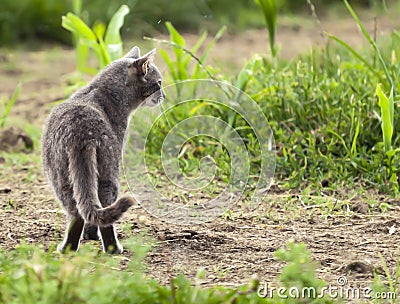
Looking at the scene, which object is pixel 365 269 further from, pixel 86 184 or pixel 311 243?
pixel 86 184

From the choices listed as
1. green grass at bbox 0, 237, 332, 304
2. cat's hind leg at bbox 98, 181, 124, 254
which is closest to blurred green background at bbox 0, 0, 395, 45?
cat's hind leg at bbox 98, 181, 124, 254

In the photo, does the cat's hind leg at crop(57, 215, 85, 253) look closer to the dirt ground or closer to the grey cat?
the grey cat

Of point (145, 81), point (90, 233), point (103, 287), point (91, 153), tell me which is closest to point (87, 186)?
point (91, 153)

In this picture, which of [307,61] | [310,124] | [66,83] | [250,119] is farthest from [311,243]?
[66,83]

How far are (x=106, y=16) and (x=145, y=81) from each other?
15.9 feet

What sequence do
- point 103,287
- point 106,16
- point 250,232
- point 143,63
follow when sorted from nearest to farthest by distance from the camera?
point 103,287, point 143,63, point 250,232, point 106,16

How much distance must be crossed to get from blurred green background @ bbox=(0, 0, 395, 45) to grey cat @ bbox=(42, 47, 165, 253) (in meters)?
4.22

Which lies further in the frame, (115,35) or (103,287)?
(115,35)

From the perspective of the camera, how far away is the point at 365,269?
3230 millimetres

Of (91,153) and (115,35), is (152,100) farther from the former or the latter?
(115,35)

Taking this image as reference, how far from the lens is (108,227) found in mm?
3418

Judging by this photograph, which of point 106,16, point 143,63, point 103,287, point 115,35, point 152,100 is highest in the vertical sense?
point 106,16

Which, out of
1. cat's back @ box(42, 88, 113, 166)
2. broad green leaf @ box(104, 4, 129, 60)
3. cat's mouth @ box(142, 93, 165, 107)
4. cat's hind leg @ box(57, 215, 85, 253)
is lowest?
cat's hind leg @ box(57, 215, 85, 253)

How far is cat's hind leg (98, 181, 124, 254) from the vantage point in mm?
3375
